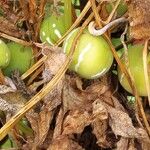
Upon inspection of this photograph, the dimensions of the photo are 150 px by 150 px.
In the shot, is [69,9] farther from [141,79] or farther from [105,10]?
[141,79]

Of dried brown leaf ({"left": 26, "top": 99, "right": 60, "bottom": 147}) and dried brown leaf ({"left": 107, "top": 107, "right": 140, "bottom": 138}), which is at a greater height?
dried brown leaf ({"left": 26, "top": 99, "right": 60, "bottom": 147})

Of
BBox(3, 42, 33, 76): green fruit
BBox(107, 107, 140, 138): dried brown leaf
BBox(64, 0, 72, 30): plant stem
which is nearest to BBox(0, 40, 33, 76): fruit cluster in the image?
BBox(3, 42, 33, 76): green fruit

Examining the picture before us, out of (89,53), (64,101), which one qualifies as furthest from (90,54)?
(64,101)

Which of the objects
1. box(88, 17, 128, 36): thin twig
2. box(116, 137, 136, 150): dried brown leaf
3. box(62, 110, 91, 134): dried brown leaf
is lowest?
box(116, 137, 136, 150): dried brown leaf

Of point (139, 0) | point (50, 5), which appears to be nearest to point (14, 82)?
point (50, 5)

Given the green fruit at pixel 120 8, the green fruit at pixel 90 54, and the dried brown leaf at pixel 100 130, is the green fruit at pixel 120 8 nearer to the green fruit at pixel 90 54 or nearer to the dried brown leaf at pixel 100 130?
the green fruit at pixel 90 54

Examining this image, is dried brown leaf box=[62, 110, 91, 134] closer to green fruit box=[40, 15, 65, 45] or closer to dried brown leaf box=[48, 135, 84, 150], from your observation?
dried brown leaf box=[48, 135, 84, 150]
